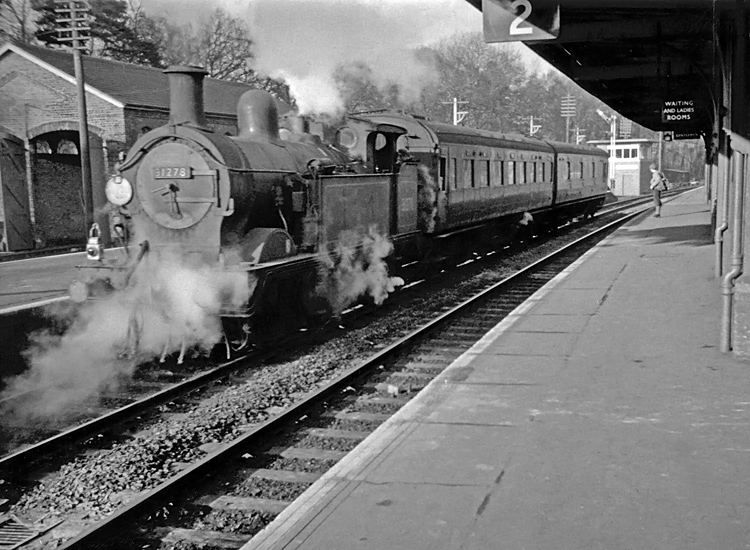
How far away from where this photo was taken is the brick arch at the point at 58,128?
20500 mm

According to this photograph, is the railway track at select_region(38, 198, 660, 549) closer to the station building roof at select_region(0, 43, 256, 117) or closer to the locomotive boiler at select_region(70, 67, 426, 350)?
the locomotive boiler at select_region(70, 67, 426, 350)

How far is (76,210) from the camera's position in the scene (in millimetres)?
22141

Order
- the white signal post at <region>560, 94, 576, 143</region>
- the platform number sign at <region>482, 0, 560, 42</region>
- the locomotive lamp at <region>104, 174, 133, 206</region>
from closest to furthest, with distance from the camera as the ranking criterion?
the platform number sign at <region>482, 0, 560, 42</region>, the locomotive lamp at <region>104, 174, 133, 206</region>, the white signal post at <region>560, 94, 576, 143</region>

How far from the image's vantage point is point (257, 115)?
8883mm

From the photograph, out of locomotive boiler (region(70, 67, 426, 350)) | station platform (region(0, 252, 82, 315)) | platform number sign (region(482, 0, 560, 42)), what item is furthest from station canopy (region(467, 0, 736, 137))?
station platform (region(0, 252, 82, 315))

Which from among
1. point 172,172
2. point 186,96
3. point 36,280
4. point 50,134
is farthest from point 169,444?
point 50,134

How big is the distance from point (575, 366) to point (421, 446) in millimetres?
2410

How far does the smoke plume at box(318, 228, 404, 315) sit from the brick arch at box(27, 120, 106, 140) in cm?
1268

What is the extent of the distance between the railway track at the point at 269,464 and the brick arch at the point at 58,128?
15.2 m

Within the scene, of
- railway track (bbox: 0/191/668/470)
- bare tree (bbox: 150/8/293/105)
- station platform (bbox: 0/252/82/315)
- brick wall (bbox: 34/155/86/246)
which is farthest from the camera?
brick wall (bbox: 34/155/86/246)

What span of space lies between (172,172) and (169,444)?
358cm

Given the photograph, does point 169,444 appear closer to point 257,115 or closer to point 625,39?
point 257,115

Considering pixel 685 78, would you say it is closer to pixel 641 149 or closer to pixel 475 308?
pixel 475 308

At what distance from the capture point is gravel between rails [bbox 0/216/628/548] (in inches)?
180
